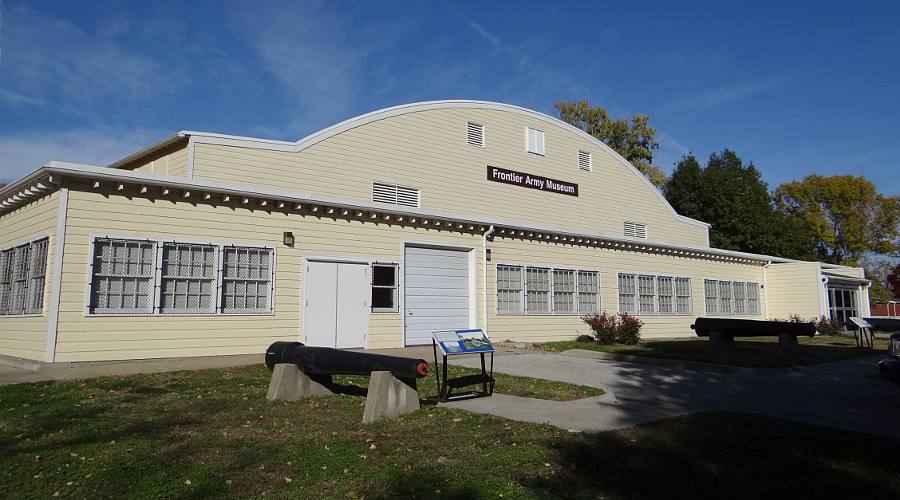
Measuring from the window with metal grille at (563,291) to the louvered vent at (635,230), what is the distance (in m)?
6.66

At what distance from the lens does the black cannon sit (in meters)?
15.0

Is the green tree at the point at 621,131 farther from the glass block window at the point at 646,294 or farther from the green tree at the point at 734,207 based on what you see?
the glass block window at the point at 646,294

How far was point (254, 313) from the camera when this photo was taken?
1302 centimetres

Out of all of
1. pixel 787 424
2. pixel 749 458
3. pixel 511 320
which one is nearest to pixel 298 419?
pixel 749 458

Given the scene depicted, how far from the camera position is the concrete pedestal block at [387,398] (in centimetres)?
703

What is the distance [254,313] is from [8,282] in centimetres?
549

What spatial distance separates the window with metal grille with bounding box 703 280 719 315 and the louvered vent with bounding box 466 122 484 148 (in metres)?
11.5

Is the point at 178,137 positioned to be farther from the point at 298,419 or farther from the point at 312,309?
the point at 298,419

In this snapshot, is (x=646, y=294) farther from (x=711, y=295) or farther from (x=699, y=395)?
(x=699, y=395)

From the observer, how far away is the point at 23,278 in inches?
491

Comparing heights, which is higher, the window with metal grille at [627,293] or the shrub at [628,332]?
the window with metal grille at [627,293]

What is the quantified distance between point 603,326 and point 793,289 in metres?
14.2

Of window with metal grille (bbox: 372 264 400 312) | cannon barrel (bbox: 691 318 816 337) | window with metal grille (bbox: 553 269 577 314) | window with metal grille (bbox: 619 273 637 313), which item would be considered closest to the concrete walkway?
cannon barrel (bbox: 691 318 816 337)

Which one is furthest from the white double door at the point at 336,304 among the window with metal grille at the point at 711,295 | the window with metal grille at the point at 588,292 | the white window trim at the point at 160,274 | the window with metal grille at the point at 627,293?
the window with metal grille at the point at 711,295
